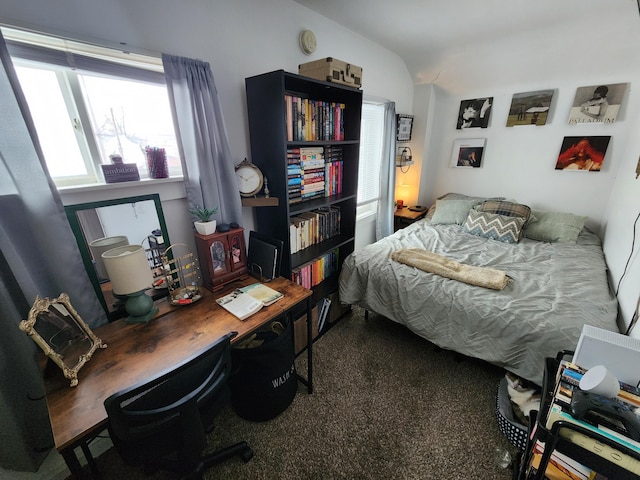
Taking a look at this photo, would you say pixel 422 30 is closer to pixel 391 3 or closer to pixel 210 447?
pixel 391 3

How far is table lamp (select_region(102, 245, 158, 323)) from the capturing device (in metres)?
1.09

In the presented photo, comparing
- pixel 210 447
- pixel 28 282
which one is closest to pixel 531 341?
pixel 210 447

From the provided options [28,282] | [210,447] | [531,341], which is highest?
[28,282]

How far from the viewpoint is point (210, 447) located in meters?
1.38

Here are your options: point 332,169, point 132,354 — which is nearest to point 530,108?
point 332,169

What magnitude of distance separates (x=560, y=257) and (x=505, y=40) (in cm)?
221

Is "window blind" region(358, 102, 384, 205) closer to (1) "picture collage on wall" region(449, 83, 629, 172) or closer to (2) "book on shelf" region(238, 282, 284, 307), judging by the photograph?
(1) "picture collage on wall" region(449, 83, 629, 172)

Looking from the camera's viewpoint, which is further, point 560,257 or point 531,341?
point 560,257

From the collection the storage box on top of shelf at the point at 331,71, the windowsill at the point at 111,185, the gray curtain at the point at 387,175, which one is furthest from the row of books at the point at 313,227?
the gray curtain at the point at 387,175

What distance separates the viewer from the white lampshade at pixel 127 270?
108 cm

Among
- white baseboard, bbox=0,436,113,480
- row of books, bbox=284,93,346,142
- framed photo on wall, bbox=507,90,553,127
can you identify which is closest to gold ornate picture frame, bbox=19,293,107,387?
white baseboard, bbox=0,436,113,480

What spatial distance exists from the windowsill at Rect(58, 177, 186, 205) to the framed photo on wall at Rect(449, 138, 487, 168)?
3.25 m

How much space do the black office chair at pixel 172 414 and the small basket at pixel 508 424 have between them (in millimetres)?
1417

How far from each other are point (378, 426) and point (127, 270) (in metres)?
1.51
